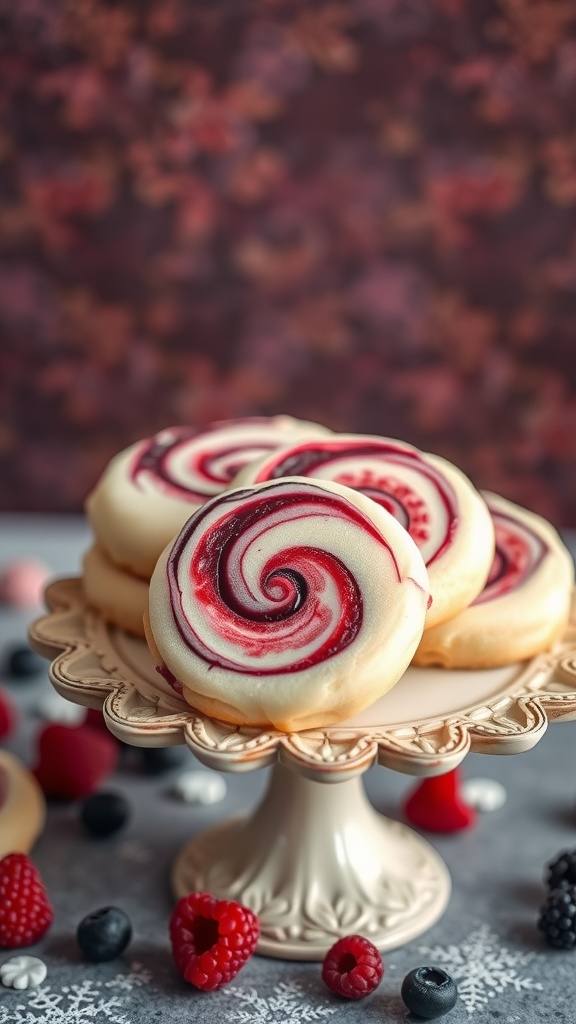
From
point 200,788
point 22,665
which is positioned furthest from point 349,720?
point 22,665

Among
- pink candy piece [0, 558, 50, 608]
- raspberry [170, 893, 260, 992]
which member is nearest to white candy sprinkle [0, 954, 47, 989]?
raspberry [170, 893, 260, 992]

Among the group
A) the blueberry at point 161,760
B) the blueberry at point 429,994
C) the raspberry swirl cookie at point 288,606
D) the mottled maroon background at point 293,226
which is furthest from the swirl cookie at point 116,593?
the mottled maroon background at point 293,226

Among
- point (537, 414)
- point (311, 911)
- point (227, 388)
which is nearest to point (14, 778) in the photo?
point (311, 911)

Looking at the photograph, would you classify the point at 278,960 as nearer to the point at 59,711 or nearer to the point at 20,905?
the point at 20,905

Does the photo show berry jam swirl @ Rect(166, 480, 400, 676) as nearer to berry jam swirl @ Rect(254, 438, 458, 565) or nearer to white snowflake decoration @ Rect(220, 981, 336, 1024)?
berry jam swirl @ Rect(254, 438, 458, 565)

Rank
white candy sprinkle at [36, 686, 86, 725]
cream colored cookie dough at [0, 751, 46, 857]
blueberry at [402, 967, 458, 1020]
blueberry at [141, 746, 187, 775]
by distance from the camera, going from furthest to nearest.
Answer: white candy sprinkle at [36, 686, 86, 725]
blueberry at [141, 746, 187, 775]
cream colored cookie dough at [0, 751, 46, 857]
blueberry at [402, 967, 458, 1020]

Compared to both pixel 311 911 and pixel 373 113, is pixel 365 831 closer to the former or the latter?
pixel 311 911
